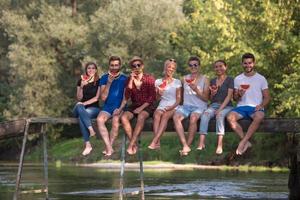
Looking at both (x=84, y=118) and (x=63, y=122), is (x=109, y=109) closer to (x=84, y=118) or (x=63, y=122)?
(x=84, y=118)

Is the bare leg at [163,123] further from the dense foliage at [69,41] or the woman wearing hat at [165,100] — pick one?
the dense foliage at [69,41]

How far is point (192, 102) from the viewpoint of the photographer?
51.0 ft

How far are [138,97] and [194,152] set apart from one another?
29.7m

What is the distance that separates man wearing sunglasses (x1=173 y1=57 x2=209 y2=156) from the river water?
7.33 m

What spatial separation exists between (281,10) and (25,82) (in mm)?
27094

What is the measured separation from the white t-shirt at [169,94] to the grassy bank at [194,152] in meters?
14.8

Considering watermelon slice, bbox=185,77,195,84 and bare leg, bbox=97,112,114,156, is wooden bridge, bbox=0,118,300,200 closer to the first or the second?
bare leg, bbox=97,112,114,156

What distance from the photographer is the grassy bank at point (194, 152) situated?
37737mm

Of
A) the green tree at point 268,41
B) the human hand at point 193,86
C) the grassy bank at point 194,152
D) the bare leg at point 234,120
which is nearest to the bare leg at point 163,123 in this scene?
the human hand at point 193,86

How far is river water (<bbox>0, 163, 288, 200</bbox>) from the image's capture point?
24.3m

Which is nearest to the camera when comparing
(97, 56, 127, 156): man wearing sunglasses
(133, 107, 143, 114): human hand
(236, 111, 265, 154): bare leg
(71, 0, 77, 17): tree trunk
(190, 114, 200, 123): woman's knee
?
(236, 111, 265, 154): bare leg

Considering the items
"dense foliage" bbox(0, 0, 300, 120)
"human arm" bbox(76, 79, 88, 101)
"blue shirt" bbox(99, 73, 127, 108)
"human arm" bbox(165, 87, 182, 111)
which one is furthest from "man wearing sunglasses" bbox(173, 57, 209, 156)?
"dense foliage" bbox(0, 0, 300, 120)

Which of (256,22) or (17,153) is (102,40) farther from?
(256,22)

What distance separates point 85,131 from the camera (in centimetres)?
1591
